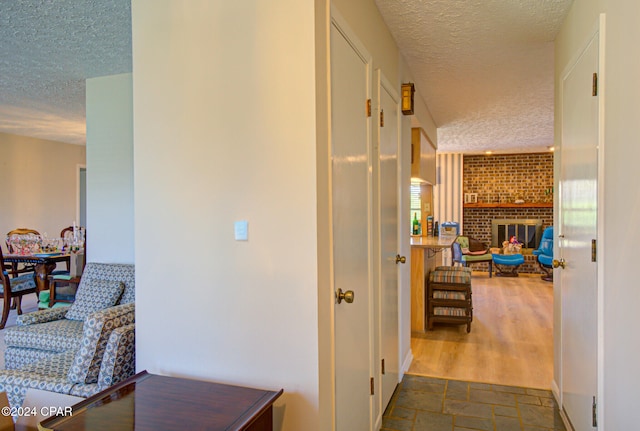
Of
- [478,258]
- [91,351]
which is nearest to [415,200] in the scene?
[478,258]

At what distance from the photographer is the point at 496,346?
161 inches

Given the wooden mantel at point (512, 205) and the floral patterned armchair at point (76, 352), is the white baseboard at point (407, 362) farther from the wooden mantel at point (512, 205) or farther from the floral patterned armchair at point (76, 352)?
the wooden mantel at point (512, 205)

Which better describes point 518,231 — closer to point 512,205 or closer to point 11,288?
point 512,205

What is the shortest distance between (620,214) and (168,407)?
1.83m

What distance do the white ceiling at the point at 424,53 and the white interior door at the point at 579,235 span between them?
0.59m

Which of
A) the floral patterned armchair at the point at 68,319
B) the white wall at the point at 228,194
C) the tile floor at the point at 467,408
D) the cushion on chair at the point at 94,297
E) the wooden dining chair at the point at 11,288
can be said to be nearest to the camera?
the white wall at the point at 228,194

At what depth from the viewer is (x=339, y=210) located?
5.95ft

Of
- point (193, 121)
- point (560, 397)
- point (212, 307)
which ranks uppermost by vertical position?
point (193, 121)

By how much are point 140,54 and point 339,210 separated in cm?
115

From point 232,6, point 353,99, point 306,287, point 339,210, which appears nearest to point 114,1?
point 232,6

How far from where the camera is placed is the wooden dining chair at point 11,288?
476cm

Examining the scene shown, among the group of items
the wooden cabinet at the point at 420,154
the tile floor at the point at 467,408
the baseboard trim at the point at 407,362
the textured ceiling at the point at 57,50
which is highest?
the textured ceiling at the point at 57,50

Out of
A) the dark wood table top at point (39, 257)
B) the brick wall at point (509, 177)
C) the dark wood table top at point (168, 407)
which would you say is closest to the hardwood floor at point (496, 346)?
the dark wood table top at point (168, 407)

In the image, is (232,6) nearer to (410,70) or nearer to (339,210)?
(339,210)
